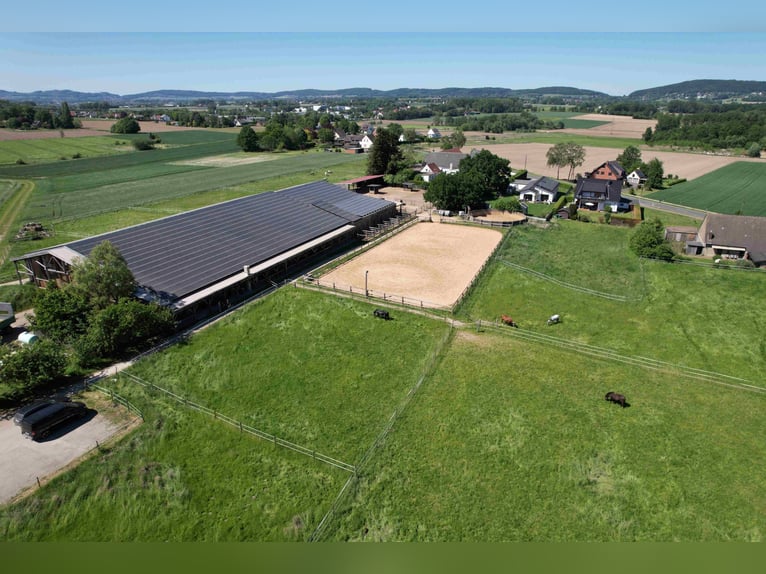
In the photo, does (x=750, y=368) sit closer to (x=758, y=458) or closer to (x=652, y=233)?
(x=758, y=458)

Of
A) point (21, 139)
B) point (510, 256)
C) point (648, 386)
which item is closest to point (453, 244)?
point (510, 256)

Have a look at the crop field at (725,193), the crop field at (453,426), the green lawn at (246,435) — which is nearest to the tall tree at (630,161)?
the crop field at (725,193)

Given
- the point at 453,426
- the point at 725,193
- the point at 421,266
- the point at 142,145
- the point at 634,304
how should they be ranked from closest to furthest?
the point at 453,426
the point at 634,304
the point at 421,266
the point at 725,193
the point at 142,145

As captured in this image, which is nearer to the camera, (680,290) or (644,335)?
(644,335)

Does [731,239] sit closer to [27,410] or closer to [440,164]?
[440,164]

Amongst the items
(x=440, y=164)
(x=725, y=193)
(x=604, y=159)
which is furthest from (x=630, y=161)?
(x=440, y=164)

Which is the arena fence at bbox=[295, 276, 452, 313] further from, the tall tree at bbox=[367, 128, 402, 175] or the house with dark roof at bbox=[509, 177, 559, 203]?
the tall tree at bbox=[367, 128, 402, 175]

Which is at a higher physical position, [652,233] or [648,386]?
[652,233]
